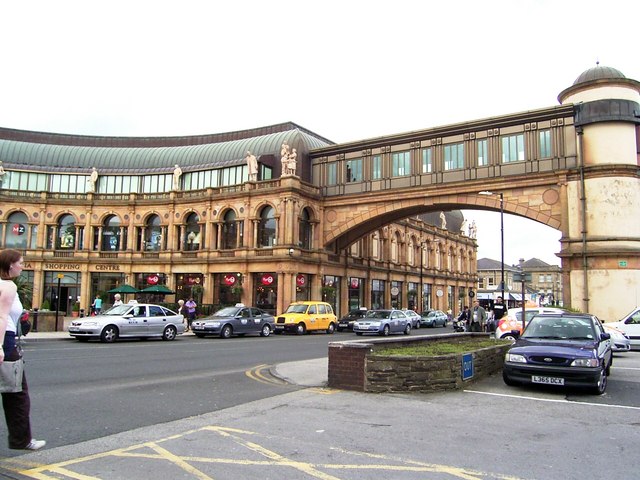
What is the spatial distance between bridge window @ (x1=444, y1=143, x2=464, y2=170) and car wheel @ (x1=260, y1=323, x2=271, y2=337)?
1799 cm

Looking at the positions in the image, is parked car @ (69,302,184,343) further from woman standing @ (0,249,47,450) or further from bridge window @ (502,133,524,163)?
bridge window @ (502,133,524,163)

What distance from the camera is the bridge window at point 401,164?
40.2 m

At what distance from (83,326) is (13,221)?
33983mm

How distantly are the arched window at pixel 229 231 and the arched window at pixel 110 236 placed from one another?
10755 millimetres

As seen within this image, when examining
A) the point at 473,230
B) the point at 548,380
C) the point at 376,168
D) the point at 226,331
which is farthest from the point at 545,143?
the point at 473,230

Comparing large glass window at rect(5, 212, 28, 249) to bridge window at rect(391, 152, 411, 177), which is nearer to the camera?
bridge window at rect(391, 152, 411, 177)

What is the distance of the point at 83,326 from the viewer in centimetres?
2109

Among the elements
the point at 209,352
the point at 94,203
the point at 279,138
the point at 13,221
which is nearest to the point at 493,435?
the point at 209,352

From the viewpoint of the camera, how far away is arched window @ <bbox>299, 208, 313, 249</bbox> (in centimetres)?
4347

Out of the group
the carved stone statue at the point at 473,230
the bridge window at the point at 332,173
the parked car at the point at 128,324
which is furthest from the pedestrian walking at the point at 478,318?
the carved stone statue at the point at 473,230

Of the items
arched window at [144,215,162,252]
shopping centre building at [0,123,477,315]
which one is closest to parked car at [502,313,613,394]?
shopping centre building at [0,123,477,315]

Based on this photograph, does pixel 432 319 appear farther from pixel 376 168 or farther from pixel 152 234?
pixel 152 234

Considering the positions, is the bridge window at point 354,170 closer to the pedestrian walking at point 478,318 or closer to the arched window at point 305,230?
the arched window at point 305,230

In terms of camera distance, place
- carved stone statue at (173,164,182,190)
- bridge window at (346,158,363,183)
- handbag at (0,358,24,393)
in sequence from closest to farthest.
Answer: handbag at (0,358,24,393) → bridge window at (346,158,363,183) → carved stone statue at (173,164,182,190)
